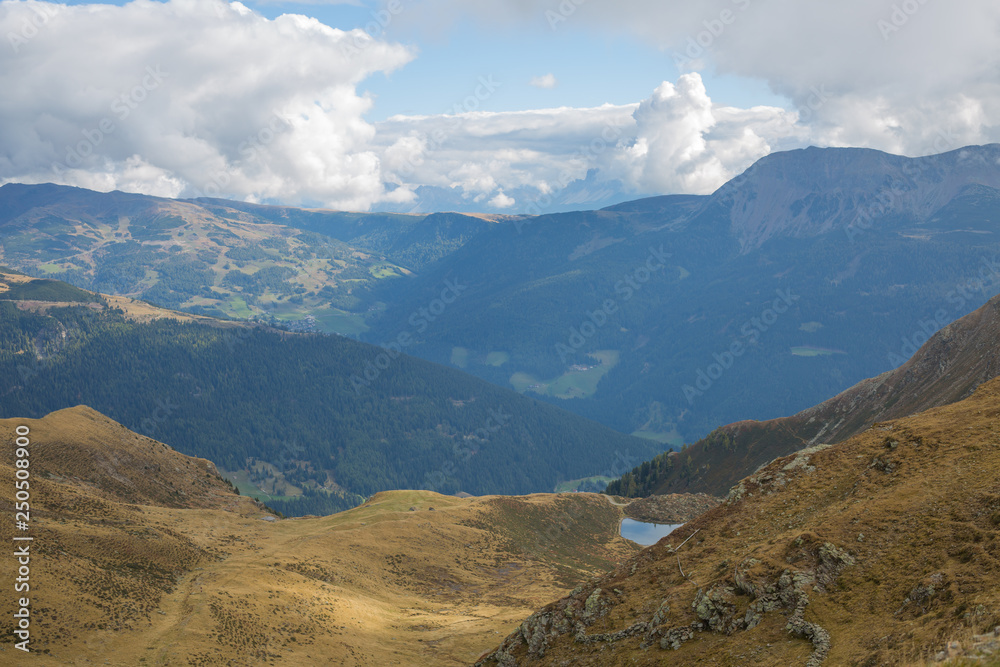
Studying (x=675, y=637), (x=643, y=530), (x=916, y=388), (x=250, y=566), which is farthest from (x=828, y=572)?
(x=916, y=388)

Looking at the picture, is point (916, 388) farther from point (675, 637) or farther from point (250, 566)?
→ point (250, 566)

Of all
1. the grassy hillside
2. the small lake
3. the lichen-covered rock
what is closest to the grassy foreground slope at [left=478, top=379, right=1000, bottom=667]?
the lichen-covered rock

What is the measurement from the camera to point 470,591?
102938mm

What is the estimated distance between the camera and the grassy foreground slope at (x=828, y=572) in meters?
32.8

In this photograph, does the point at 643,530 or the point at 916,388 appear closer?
the point at 916,388

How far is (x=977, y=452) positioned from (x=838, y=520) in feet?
37.3

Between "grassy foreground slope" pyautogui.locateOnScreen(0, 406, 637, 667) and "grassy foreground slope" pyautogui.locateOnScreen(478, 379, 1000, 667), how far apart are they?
26.1m

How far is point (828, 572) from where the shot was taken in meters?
40.0

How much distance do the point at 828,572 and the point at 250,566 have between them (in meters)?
72.1

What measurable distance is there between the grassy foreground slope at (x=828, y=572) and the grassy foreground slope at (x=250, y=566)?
26.1 m

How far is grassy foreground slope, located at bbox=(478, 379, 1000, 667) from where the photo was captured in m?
32.8

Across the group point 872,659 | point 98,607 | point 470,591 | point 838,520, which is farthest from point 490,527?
point 872,659

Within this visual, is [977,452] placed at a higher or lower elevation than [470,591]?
higher

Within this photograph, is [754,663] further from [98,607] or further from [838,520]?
[98,607]
